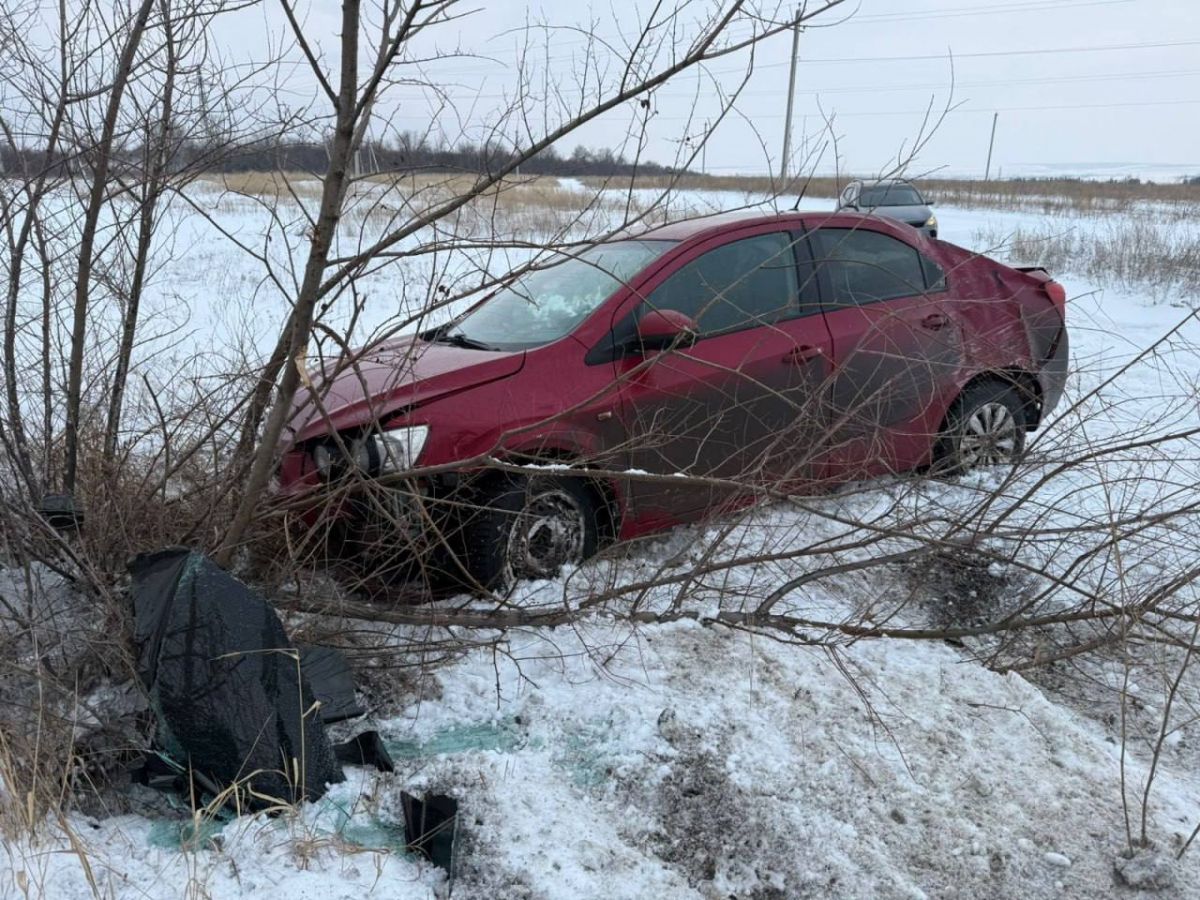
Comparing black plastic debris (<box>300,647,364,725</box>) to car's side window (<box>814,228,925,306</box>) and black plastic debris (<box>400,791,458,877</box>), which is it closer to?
black plastic debris (<box>400,791,458,877</box>)

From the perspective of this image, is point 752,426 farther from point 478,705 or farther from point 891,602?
point 478,705

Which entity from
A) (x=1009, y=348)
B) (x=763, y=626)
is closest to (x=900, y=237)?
(x=1009, y=348)

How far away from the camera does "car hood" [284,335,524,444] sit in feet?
11.9

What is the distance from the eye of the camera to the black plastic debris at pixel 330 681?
303cm

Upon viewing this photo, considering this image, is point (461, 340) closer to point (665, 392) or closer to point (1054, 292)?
point (665, 392)

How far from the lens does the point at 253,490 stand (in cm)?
307

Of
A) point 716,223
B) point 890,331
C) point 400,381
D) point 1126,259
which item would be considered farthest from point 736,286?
point 1126,259

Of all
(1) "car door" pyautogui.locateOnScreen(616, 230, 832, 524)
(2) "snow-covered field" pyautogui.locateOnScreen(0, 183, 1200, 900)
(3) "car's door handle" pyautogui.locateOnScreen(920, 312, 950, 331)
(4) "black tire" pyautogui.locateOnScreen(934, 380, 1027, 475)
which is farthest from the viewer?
(3) "car's door handle" pyautogui.locateOnScreen(920, 312, 950, 331)

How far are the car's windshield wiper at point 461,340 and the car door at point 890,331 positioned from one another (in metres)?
1.67

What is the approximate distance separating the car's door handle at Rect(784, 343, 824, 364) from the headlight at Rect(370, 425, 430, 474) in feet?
6.01

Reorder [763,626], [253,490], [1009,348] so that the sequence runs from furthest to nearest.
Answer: [1009,348]
[763,626]
[253,490]

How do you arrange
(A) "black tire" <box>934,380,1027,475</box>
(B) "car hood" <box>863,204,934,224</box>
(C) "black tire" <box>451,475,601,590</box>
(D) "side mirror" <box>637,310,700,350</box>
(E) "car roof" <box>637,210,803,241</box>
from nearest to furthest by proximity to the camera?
(C) "black tire" <box>451,475,601,590</box> → (D) "side mirror" <box>637,310,700,350</box> → (E) "car roof" <box>637,210,803,241</box> → (A) "black tire" <box>934,380,1027,475</box> → (B) "car hood" <box>863,204,934,224</box>

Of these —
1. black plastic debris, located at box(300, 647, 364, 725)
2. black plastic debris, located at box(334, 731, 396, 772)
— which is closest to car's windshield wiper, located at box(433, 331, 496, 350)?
→ black plastic debris, located at box(300, 647, 364, 725)

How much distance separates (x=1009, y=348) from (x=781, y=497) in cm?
237
